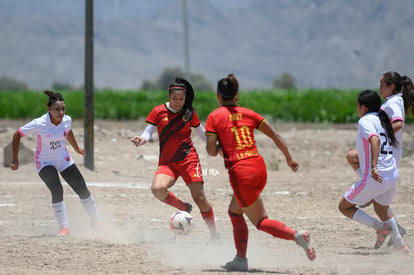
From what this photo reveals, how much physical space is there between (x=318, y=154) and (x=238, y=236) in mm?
13807

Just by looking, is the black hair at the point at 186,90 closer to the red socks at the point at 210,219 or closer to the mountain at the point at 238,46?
the red socks at the point at 210,219

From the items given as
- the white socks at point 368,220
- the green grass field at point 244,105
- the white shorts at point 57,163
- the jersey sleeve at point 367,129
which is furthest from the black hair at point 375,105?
the green grass field at point 244,105

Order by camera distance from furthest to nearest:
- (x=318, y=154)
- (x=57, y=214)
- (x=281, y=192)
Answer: (x=318, y=154), (x=281, y=192), (x=57, y=214)

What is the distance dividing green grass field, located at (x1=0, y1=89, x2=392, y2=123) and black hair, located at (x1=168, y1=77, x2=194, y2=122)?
A: 23.9 metres

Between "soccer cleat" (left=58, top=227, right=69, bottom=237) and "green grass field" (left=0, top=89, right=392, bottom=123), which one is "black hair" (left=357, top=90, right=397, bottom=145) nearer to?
"soccer cleat" (left=58, top=227, right=69, bottom=237)

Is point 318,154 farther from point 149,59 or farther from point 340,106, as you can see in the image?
point 149,59

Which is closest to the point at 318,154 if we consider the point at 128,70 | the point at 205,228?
the point at 205,228

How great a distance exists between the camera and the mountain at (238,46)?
158000mm

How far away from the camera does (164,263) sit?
796cm

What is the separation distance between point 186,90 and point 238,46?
170367mm

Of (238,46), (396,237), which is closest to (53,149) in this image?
(396,237)

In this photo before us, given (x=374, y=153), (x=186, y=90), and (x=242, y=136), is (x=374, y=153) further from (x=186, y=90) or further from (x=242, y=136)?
(x=186, y=90)

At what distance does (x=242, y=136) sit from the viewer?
7324 mm

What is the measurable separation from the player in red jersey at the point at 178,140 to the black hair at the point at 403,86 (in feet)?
7.29
